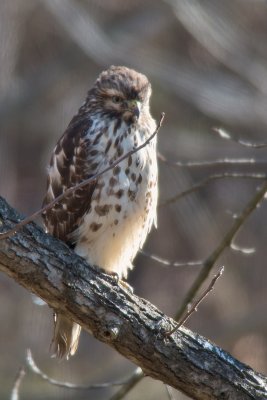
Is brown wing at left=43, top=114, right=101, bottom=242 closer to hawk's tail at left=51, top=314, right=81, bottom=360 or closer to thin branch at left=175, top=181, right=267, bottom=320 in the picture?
hawk's tail at left=51, top=314, right=81, bottom=360

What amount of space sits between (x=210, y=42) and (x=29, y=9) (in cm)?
177

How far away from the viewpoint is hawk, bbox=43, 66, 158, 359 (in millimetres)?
4738

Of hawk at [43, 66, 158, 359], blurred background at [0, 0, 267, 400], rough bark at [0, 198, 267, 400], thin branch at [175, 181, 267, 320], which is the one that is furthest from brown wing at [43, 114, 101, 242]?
blurred background at [0, 0, 267, 400]

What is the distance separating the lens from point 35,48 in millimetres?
10391

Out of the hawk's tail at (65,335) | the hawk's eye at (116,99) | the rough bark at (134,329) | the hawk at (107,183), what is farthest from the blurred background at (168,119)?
the rough bark at (134,329)

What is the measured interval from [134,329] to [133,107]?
1.25 metres

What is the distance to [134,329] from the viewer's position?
13.0 ft

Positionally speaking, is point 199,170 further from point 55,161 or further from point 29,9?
point 55,161

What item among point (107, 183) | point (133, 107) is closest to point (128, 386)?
point (107, 183)

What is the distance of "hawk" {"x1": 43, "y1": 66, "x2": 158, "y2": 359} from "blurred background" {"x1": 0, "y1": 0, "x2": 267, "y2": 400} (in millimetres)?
3843

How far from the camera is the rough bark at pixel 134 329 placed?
3.88 m

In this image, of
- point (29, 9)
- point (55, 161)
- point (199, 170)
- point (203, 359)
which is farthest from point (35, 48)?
point (203, 359)

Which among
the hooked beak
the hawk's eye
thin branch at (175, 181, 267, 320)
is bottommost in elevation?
thin branch at (175, 181, 267, 320)

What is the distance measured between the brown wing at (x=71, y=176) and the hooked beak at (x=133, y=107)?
17cm
